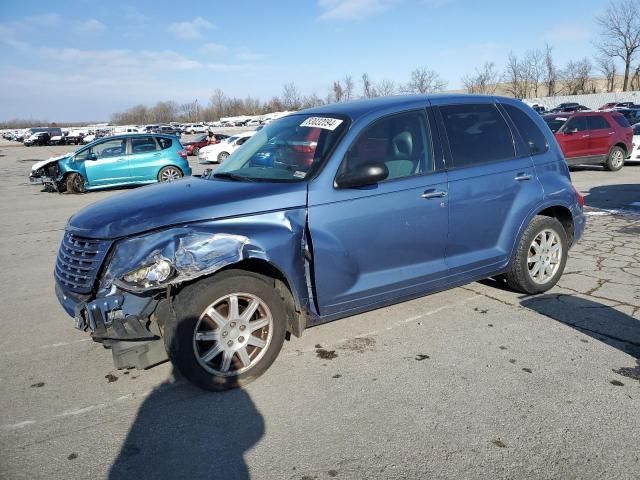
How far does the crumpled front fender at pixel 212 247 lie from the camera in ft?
10.1

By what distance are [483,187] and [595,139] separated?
491 inches

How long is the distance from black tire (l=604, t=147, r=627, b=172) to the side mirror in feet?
45.0

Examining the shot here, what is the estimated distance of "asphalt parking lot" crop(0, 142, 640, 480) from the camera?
8.59 ft

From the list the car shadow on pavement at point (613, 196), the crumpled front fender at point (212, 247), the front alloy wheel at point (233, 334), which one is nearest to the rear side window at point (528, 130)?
the crumpled front fender at point (212, 247)

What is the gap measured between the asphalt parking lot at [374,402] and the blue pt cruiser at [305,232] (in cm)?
34

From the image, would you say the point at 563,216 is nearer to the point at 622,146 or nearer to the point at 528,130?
the point at 528,130

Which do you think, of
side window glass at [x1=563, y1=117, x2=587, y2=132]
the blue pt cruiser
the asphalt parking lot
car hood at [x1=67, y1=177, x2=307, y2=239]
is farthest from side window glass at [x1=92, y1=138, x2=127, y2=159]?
side window glass at [x1=563, y1=117, x2=587, y2=132]

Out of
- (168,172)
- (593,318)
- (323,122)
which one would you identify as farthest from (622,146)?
(323,122)

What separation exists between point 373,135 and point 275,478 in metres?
2.52

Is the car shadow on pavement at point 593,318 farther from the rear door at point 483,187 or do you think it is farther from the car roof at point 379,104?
the car roof at point 379,104

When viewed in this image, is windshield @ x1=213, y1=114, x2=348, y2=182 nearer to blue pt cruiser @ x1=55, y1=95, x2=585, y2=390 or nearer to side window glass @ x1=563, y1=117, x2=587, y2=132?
blue pt cruiser @ x1=55, y1=95, x2=585, y2=390

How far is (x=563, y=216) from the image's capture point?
507 cm

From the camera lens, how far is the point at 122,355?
3.04 meters

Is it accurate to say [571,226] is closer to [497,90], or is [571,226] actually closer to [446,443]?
[446,443]
